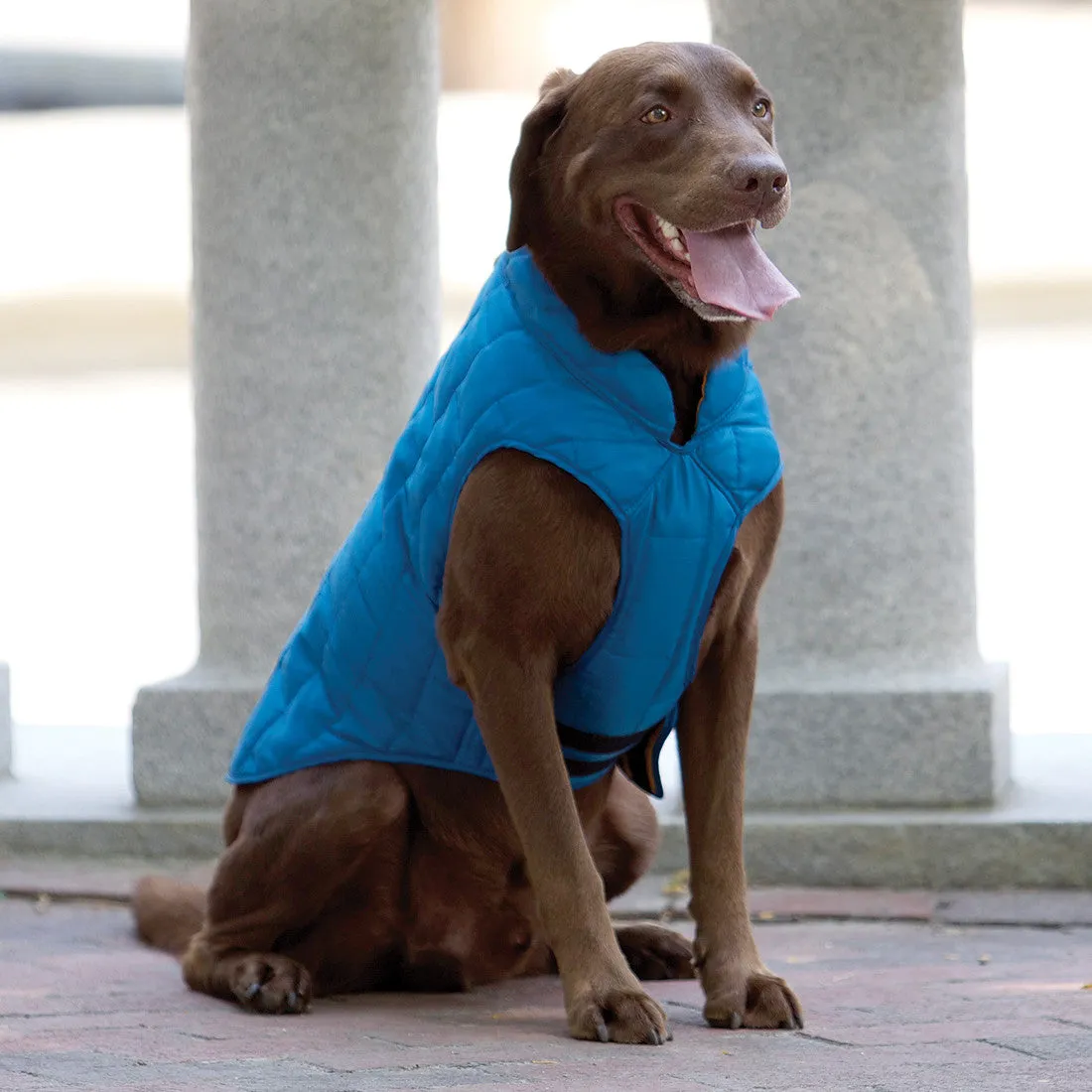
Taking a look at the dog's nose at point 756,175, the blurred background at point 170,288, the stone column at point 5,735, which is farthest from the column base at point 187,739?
the blurred background at point 170,288

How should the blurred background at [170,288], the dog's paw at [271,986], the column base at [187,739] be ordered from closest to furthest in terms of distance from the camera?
the dog's paw at [271,986], the column base at [187,739], the blurred background at [170,288]

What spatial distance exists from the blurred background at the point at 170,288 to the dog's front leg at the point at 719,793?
6.65 m

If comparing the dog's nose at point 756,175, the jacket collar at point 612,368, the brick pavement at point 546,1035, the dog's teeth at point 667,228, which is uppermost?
the dog's nose at point 756,175

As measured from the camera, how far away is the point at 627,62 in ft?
9.88

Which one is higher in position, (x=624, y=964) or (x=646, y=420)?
(x=646, y=420)

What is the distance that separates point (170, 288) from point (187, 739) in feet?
25.6

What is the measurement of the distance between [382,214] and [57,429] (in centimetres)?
735

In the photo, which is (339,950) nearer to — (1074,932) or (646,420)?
(646,420)

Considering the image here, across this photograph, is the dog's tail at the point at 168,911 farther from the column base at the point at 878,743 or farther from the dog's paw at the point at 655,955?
the column base at the point at 878,743

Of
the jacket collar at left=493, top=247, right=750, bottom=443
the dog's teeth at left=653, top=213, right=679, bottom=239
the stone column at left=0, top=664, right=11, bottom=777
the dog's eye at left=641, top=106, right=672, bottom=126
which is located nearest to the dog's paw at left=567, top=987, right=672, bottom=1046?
the jacket collar at left=493, top=247, right=750, bottom=443

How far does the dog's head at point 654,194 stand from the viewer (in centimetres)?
287

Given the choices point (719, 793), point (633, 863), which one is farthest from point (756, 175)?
point (633, 863)

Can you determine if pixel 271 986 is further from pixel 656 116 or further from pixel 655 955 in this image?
pixel 656 116

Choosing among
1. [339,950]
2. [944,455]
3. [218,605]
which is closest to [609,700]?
[339,950]
